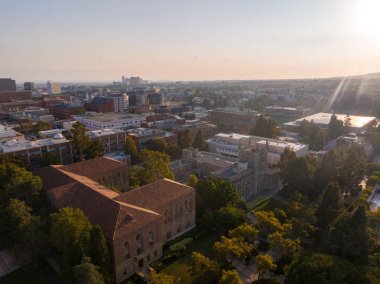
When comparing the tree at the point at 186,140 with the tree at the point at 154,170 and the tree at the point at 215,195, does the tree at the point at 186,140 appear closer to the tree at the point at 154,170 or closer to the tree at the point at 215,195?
the tree at the point at 154,170

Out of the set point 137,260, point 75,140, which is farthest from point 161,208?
point 75,140

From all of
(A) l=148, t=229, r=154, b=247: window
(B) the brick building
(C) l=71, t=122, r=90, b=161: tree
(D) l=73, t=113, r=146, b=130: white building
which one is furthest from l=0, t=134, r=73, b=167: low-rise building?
(A) l=148, t=229, r=154, b=247: window

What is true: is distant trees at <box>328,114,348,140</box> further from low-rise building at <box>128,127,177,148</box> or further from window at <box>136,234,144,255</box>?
window at <box>136,234,144,255</box>

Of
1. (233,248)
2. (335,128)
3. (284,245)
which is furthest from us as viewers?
(335,128)

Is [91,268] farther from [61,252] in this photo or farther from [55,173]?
[55,173]

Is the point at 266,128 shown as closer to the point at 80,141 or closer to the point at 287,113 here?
the point at 80,141

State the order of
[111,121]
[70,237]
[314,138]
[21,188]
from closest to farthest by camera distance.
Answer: [70,237]
[21,188]
[314,138]
[111,121]

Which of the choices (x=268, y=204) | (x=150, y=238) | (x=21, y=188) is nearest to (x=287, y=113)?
(x=268, y=204)
